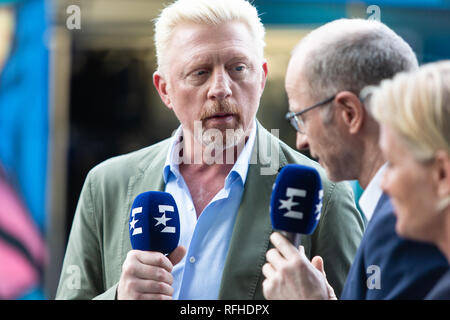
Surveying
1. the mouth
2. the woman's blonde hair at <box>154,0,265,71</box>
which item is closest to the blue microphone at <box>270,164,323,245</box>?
the mouth

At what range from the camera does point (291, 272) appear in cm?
182

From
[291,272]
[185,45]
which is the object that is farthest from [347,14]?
[291,272]

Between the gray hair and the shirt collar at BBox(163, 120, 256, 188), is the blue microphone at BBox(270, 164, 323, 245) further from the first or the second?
the shirt collar at BBox(163, 120, 256, 188)

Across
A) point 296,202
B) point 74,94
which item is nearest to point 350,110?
point 296,202

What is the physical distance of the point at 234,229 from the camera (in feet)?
7.56

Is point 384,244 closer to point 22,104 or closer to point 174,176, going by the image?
point 174,176

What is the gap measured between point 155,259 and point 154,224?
0.42 ft

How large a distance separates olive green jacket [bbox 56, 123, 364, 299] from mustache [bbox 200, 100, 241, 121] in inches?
8.2

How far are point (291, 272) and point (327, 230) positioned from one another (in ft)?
1.86

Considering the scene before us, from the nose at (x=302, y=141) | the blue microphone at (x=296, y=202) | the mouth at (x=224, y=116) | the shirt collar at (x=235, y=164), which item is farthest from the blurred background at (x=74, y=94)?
the blue microphone at (x=296, y=202)

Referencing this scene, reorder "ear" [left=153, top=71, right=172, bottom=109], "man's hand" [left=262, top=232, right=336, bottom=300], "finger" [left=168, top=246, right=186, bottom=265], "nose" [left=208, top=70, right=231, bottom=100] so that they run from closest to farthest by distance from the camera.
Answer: "man's hand" [left=262, top=232, right=336, bottom=300]
"finger" [left=168, top=246, right=186, bottom=265]
"nose" [left=208, top=70, right=231, bottom=100]
"ear" [left=153, top=71, right=172, bottom=109]

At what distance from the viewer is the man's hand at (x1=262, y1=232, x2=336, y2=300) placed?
1.81m

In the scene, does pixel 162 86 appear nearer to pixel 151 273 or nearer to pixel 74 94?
pixel 151 273
